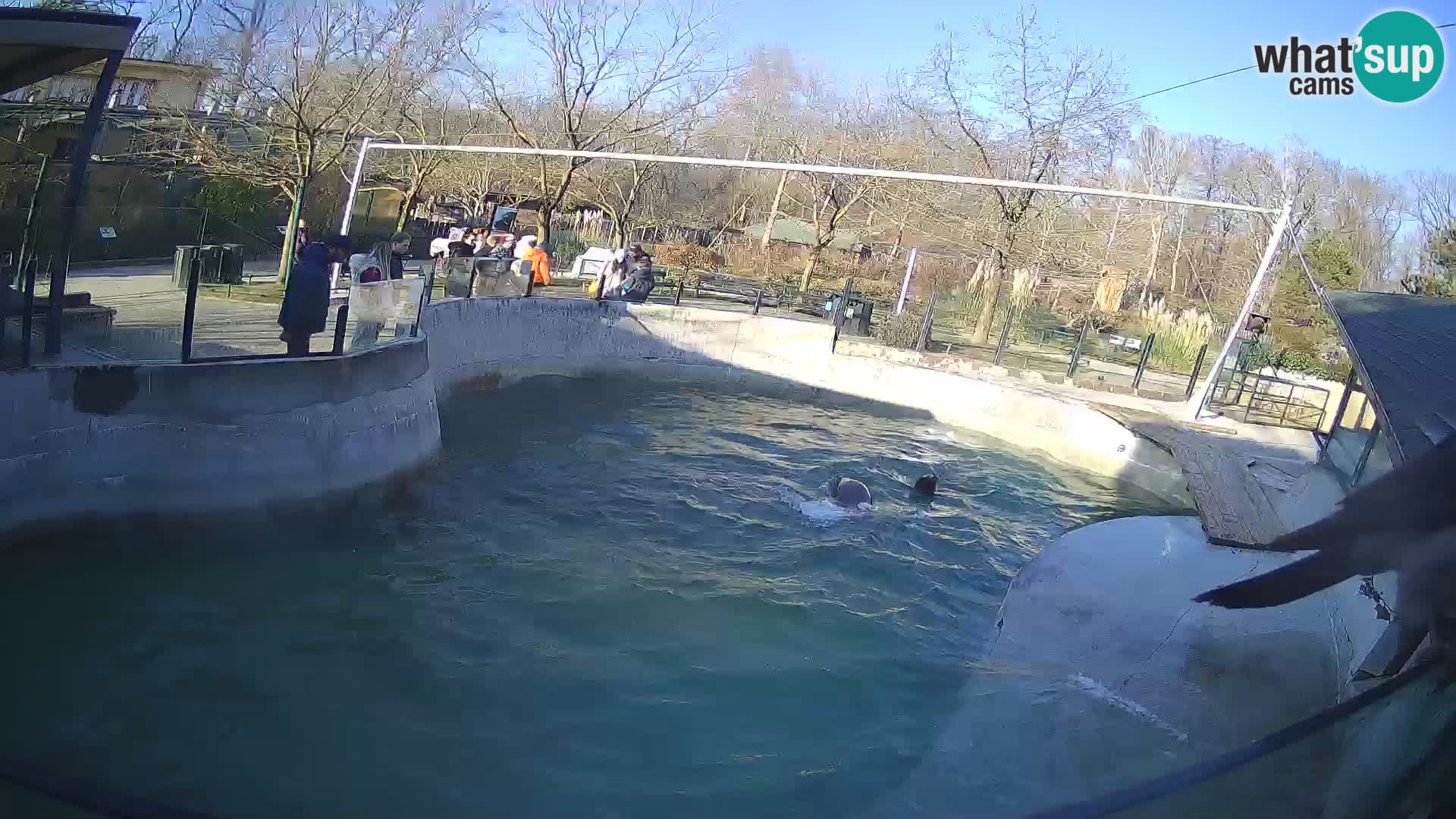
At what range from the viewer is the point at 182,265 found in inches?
426

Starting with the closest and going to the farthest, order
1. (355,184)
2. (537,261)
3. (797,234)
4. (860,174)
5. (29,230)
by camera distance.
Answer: (29,230) → (860,174) → (355,184) → (537,261) → (797,234)

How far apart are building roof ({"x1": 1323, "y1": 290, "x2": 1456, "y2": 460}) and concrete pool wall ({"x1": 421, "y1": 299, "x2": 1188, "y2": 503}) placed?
566 cm

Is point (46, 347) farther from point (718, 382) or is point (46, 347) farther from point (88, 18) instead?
point (718, 382)

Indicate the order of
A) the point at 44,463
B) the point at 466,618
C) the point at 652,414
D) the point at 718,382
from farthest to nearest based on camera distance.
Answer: the point at 718,382 < the point at 652,414 < the point at 466,618 < the point at 44,463

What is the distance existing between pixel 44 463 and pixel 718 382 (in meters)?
14.8

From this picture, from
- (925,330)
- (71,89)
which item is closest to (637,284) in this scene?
(925,330)

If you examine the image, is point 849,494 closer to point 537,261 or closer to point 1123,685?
point 1123,685

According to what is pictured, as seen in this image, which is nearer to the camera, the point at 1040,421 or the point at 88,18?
the point at 88,18

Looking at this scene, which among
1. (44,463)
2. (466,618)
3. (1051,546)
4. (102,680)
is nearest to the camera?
(102,680)

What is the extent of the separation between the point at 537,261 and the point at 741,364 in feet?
16.4

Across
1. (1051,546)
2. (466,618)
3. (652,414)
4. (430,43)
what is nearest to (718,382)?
(652,414)

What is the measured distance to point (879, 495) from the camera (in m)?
15.2

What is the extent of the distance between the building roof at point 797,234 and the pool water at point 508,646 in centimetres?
3138

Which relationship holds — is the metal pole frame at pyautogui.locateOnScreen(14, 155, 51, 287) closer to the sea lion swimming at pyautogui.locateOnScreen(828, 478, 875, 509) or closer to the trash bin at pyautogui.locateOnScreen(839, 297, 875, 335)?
the sea lion swimming at pyautogui.locateOnScreen(828, 478, 875, 509)
